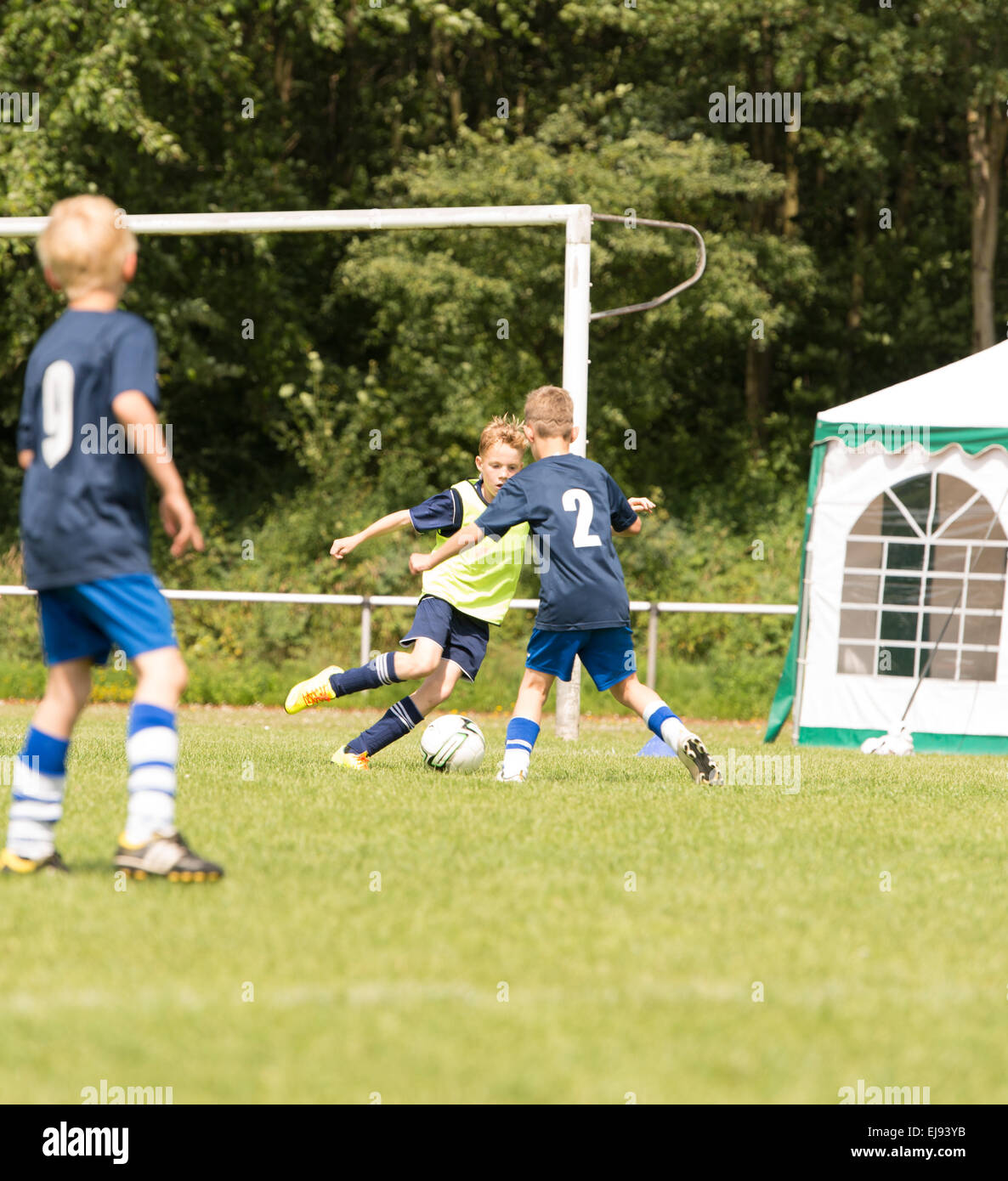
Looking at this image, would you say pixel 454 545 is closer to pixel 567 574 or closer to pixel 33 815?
pixel 567 574

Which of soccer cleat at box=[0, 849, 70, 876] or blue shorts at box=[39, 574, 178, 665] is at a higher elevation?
blue shorts at box=[39, 574, 178, 665]

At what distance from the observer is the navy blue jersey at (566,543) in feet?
21.3

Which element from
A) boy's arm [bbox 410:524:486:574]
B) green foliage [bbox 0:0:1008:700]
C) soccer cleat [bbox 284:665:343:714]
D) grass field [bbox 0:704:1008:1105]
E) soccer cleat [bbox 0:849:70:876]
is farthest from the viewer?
green foliage [bbox 0:0:1008:700]

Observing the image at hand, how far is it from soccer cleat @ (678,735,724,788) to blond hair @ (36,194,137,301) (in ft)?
11.6

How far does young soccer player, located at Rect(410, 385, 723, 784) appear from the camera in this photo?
6492mm

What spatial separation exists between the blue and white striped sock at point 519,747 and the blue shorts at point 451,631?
71cm

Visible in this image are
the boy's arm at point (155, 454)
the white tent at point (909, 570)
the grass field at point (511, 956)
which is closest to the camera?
the grass field at point (511, 956)

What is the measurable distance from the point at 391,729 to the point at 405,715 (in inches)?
4.0

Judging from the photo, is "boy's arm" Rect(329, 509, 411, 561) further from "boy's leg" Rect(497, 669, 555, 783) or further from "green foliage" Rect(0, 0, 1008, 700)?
"green foliage" Rect(0, 0, 1008, 700)

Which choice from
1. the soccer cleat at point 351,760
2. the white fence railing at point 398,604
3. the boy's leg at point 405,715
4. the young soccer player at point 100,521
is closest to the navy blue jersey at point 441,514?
the boy's leg at point 405,715

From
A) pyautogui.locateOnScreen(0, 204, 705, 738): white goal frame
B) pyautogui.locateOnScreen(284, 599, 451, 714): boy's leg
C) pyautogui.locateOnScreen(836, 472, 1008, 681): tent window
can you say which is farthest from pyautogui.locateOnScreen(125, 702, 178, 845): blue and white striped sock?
pyautogui.locateOnScreen(836, 472, 1008, 681): tent window

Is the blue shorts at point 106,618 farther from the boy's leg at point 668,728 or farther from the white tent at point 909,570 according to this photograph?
the white tent at point 909,570

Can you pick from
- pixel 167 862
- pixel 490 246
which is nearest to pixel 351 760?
pixel 167 862

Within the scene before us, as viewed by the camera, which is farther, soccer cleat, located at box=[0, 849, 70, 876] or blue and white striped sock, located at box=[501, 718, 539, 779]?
blue and white striped sock, located at box=[501, 718, 539, 779]
